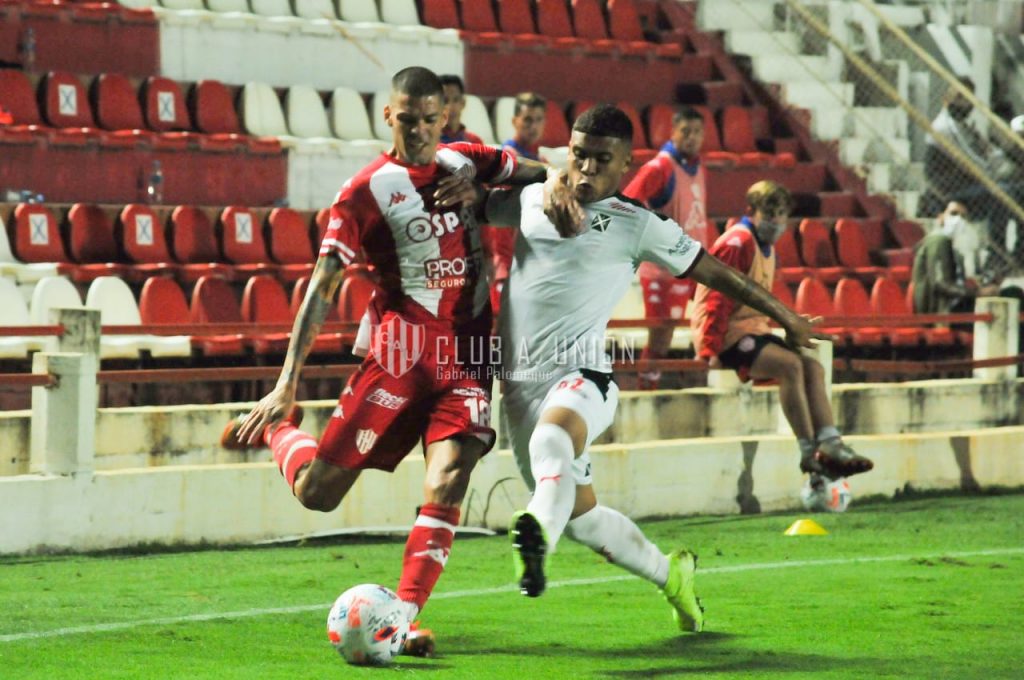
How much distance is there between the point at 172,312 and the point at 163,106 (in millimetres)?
2764

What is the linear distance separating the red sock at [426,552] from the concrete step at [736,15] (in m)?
13.8

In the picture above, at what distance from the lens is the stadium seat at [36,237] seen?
13133 mm

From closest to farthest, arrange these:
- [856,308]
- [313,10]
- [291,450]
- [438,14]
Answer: [291,450], [856,308], [313,10], [438,14]

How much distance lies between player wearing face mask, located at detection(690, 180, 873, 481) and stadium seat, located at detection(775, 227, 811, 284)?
5.17 meters

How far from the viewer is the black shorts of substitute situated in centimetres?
1100

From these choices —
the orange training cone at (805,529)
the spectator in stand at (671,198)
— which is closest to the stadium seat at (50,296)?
the spectator in stand at (671,198)

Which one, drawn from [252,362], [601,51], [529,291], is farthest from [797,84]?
[529,291]

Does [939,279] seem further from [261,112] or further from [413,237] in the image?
[413,237]

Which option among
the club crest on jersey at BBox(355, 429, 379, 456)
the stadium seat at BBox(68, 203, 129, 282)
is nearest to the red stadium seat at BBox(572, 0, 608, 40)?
the stadium seat at BBox(68, 203, 129, 282)

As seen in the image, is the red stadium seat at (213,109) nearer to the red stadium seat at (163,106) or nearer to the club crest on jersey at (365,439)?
the red stadium seat at (163,106)

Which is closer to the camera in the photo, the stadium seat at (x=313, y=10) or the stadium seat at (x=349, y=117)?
the stadium seat at (x=349, y=117)

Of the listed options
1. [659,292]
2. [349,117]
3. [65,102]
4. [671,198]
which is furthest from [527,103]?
[349,117]

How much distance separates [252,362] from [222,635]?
6054 mm

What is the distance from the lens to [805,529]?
425 inches
